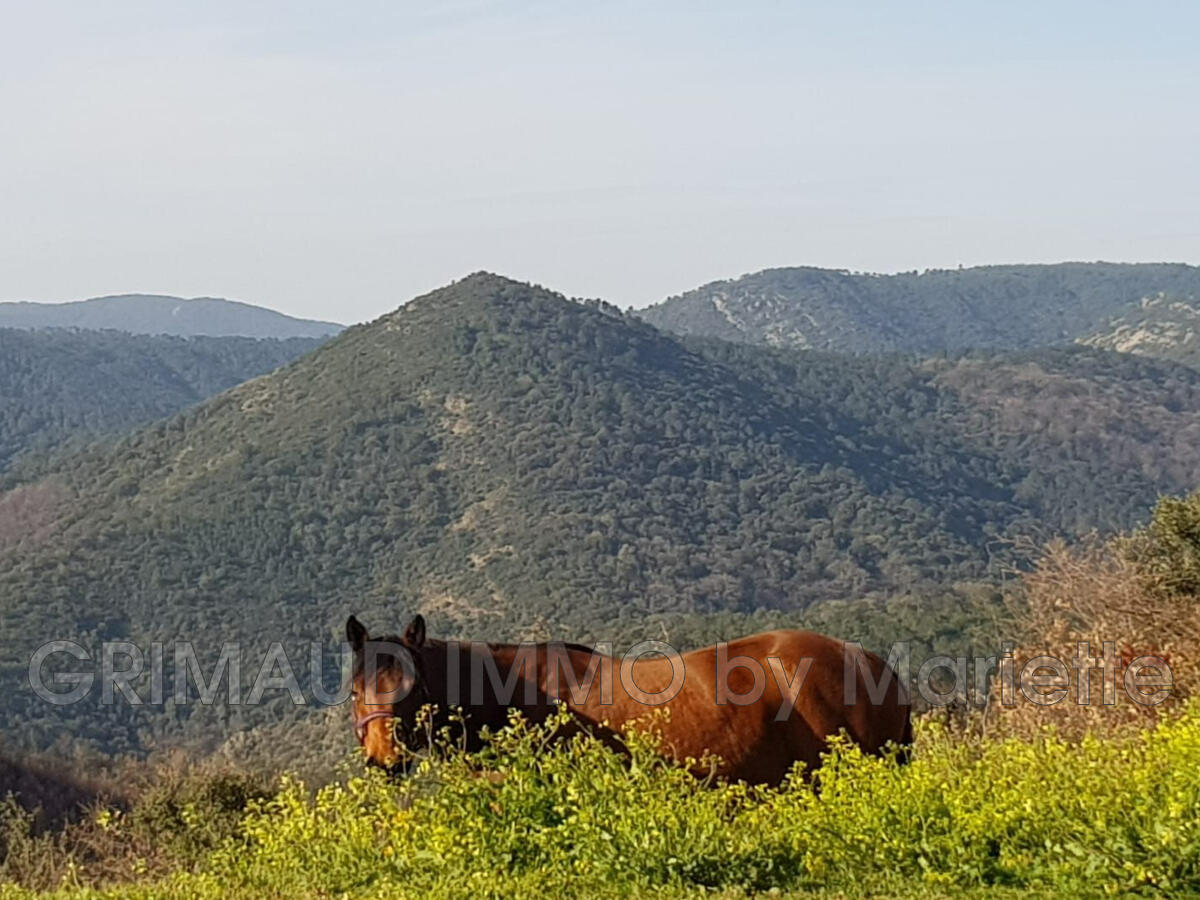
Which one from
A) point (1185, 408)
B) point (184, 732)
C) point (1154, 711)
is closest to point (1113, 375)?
point (1185, 408)

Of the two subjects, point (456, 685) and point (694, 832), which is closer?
point (694, 832)

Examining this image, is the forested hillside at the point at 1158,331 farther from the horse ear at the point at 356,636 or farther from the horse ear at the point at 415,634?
the horse ear at the point at 356,636

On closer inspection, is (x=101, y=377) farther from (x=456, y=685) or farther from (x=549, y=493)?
(x=456, y=685)

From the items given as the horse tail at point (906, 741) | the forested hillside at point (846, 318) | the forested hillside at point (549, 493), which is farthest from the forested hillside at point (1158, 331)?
the horse tail at point (906, 741)

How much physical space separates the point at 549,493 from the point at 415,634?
2099 inches

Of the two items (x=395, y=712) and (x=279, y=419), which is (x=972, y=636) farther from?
(x=279, y=419)

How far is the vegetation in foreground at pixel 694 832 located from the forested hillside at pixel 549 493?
20.4 metres

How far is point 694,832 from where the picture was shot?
6695 mm

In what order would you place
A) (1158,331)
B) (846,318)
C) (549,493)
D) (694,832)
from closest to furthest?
(694,832) < (549,493) < (1158,331) < (846,318)

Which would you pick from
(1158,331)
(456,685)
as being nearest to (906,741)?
(456,685)

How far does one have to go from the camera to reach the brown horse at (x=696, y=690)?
8.15 metres

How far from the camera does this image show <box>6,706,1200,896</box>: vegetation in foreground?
6512 mm

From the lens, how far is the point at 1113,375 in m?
102

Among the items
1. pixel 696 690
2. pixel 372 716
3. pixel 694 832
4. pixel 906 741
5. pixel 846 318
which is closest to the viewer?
pixel 694 832
